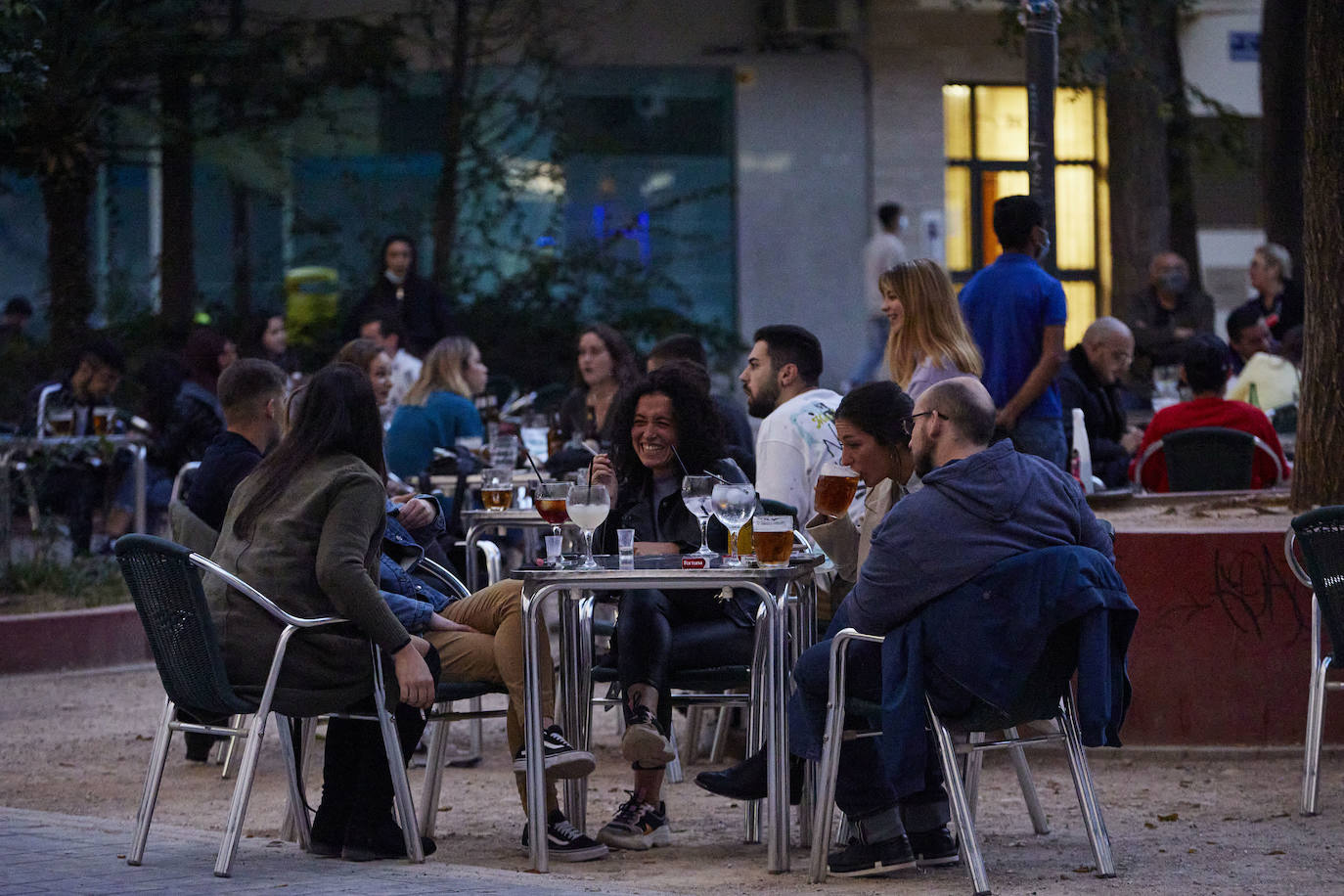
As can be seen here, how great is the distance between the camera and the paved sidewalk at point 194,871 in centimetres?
514

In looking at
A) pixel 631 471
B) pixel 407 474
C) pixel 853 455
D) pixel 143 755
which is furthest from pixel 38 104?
pixel 853 455

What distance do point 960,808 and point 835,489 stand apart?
1.21 metres

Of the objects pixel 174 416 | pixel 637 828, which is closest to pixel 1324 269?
pixel 637 828

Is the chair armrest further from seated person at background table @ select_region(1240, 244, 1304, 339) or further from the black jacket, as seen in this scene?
seated person at background table @ select_region(1240, 244, 1304, 339)

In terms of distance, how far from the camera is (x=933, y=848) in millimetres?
5676

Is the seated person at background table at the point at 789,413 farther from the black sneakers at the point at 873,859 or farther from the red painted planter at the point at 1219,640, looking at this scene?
the black sneakers at the point at 873,859

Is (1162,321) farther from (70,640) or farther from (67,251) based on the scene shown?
(67,251)

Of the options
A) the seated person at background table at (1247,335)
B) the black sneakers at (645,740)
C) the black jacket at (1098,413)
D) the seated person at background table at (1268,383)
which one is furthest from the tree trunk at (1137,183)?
the black sneakers at (645,740)

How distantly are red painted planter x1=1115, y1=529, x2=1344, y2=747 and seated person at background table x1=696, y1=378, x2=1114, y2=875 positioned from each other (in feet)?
6.04

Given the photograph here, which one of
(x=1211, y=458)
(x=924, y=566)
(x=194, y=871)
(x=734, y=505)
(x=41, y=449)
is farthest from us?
(x=41, y=449)

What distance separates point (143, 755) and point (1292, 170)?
10888 millimetres

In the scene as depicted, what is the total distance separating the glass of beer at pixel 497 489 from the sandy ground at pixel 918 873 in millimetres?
993

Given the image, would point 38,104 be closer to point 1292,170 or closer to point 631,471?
point 631,471

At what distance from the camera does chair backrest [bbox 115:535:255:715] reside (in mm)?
5504
